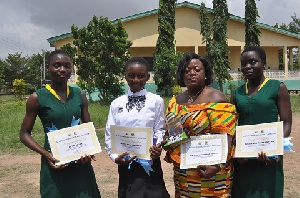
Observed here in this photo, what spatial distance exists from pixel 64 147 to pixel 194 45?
2174cm

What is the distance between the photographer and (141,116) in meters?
2.69

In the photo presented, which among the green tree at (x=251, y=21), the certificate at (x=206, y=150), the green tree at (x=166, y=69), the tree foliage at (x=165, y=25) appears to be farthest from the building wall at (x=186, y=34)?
the certificate at (x=206, y=150)

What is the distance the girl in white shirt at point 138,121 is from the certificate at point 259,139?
22.9 inches

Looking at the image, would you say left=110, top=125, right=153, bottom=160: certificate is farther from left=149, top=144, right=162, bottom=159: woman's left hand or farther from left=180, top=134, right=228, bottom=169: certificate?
left=180, top=134, right=228, bottom=169: certificate

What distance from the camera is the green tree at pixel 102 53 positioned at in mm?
17391

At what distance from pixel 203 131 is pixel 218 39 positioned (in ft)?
63.9

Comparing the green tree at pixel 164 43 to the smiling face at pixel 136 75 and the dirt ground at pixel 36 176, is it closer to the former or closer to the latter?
the dirt ground at pixel 36 176

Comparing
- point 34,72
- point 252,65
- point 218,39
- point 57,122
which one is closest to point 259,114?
point 252,65

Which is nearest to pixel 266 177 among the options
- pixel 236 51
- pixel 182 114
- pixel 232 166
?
pixel 232 166

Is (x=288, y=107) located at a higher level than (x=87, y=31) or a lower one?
lower

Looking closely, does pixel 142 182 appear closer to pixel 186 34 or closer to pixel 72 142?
pixel 72 142

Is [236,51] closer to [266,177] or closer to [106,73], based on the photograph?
[106,73]

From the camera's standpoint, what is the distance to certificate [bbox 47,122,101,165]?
254cm

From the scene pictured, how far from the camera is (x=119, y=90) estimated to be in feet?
59.7
